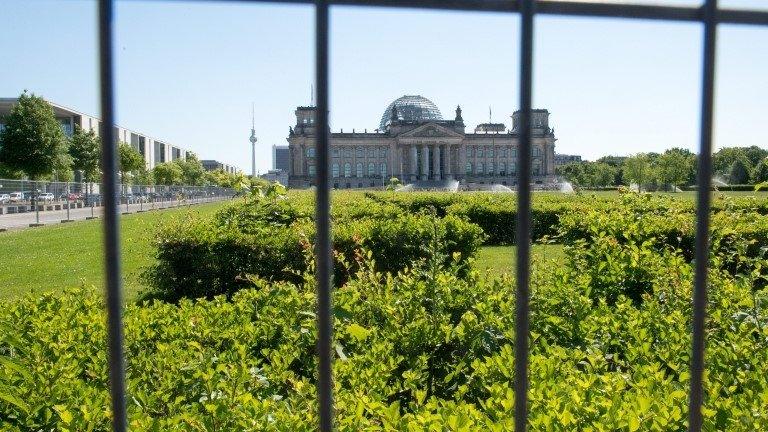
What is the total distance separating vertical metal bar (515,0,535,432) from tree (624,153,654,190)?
2278 inches

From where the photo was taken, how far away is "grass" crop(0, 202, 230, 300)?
25.1 ft

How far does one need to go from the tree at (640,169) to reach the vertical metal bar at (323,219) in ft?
190

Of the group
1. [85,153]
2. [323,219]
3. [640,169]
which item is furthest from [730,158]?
[323,219]

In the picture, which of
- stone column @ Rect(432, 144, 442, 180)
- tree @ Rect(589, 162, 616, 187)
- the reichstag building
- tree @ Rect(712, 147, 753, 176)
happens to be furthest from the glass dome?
tree @ Rect(712, 147, 753, 176)

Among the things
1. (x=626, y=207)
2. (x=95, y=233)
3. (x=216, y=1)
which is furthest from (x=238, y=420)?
(x=95, y=233)

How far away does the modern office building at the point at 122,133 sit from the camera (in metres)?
43.6

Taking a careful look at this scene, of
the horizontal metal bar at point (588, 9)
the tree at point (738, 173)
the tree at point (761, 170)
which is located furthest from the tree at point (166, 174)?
the horizontal metal bar at point (588, 9)

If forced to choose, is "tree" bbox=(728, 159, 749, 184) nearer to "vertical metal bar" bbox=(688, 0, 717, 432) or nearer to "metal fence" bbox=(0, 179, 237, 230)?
"metal fence" bbox=(0, 179, 237, 230)

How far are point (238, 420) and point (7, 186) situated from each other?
21312mm

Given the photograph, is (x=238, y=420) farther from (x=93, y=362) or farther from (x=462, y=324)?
(x=462, y=324)

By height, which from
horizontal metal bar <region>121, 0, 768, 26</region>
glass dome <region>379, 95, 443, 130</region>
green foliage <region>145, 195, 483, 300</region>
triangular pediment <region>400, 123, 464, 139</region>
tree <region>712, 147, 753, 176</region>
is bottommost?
green foliage <region>145, 195, 483, 300</region>

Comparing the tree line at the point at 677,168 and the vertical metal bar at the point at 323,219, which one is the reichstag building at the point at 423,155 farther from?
the vertical metal bar at the point at 323,219

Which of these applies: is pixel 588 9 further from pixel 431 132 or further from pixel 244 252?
pixel 431 132

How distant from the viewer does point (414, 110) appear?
89.0m
